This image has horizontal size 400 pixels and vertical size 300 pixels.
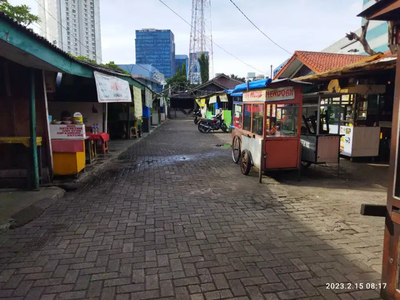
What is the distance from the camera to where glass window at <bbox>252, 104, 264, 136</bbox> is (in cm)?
658

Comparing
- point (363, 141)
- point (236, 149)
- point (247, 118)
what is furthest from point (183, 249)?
point (363, 141)

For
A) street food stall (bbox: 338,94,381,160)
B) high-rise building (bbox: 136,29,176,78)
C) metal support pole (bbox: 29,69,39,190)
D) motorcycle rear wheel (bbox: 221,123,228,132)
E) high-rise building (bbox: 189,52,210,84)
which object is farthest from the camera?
high-rise building (bbox: 136,29,176,78)

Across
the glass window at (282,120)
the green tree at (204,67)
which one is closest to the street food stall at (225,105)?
the glass window at (282,120)

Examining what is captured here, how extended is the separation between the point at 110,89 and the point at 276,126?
4627 mm

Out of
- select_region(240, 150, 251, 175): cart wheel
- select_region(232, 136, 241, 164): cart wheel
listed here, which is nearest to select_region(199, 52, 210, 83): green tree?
select_region(232, 136, 241, 164): cart wheel

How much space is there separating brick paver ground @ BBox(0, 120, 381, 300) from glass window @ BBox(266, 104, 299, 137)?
1568mm

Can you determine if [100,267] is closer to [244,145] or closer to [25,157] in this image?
[25,157]

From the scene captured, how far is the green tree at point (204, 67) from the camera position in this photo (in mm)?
48519

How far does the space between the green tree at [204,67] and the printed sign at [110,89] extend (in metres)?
40.9

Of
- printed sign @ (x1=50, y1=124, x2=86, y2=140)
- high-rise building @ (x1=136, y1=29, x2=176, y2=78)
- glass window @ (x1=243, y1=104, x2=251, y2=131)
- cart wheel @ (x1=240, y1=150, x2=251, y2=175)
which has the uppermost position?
high-rise building @ (x1=136, y1=29, x2=176, y2=78)

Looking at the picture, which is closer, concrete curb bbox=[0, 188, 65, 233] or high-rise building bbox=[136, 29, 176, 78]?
concrete curb bbox=[0, 188, 65, 233]

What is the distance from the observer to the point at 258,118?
6.84m

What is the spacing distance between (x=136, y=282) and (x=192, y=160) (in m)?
6.79

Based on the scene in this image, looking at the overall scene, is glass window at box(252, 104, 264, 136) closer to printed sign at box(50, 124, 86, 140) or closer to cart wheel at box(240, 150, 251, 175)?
cart wheel at box(240, 150, 251, 175)
